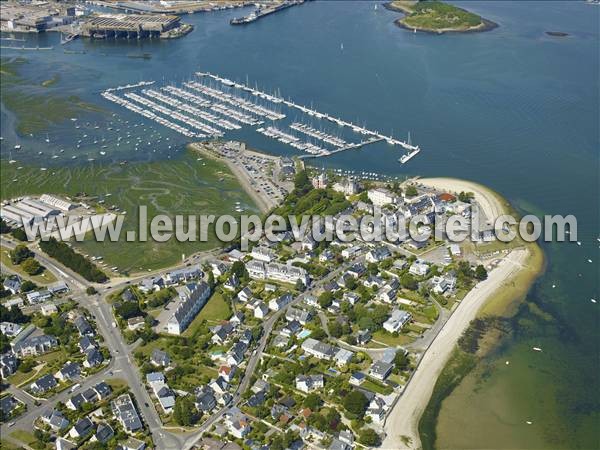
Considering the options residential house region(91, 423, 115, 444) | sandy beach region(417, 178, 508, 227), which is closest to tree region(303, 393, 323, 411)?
residential house region(91, 423, 115, 444)

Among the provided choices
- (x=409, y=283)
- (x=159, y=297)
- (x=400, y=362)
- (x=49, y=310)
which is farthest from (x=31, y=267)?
(x=400, y=362)

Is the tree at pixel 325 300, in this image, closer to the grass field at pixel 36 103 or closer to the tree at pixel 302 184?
the tree at pixel 302 184

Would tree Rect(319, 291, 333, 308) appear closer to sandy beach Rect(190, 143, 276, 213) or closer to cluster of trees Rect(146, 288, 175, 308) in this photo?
cluster of trees Rect(146, 288, 175, 308)

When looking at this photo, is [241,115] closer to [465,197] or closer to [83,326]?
[465,197]

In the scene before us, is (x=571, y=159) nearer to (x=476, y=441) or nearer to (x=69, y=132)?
(x=476, y=441)

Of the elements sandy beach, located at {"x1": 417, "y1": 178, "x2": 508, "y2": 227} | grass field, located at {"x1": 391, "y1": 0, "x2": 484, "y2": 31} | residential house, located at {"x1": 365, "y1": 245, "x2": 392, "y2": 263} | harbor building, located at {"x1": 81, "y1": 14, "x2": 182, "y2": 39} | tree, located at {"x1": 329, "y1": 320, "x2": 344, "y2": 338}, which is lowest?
tree, located at {"x1": 329, "y1": 320, "x2": 344, "y2": 338}

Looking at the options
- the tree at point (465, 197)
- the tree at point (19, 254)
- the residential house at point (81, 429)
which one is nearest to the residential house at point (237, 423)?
the residential house at point (81, 429)
